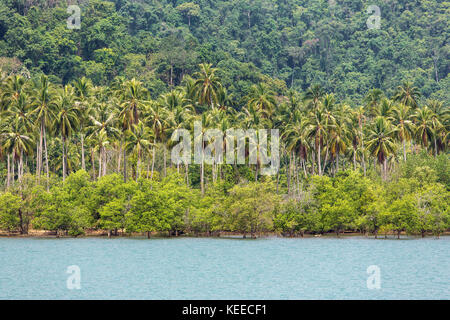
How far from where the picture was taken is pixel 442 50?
16600 centimetres

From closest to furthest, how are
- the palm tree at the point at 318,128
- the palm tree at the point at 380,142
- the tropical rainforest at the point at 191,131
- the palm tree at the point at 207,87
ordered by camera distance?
the tropical rainforest at the point at 191,131
the palm tree at the point at 380,142
the palm tree at the point at 318,128
the palm tree at the point at 207,87

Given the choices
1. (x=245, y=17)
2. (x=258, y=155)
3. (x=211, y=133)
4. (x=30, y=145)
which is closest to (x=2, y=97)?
(x=30, y=145)

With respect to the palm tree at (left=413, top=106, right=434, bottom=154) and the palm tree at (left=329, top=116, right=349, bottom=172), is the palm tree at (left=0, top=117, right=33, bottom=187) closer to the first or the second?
the palm tree at (left=329, top=116, right=349, bottom=172)

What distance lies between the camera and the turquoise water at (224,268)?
1941 inches

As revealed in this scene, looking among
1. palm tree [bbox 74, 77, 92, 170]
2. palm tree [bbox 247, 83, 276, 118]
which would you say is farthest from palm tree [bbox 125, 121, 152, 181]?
palm tree [bbox 247, 83, 276, 118]

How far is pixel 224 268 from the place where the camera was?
60438mm

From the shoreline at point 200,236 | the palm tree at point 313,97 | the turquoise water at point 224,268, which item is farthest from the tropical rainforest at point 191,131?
the turquoise water at point 224,268

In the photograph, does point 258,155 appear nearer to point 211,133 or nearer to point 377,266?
point 211,133

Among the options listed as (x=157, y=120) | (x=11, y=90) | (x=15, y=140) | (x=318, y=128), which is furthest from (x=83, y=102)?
(x=318, y=128)

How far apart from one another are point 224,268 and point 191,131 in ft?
118

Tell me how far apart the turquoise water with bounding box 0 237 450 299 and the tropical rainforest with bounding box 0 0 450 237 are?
3.69 m

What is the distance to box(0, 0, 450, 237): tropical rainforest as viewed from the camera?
81125mm

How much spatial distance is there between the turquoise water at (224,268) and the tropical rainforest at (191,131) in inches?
145

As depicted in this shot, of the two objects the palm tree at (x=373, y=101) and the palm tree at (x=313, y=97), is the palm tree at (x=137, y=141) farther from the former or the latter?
the palm tree at (x=373, y=101)
